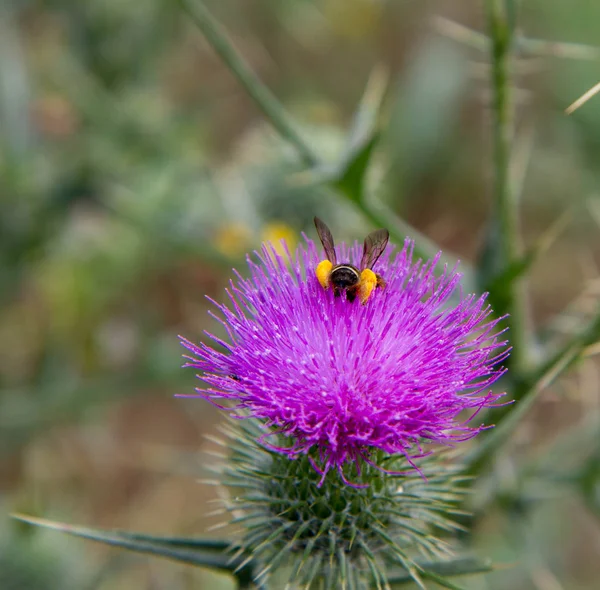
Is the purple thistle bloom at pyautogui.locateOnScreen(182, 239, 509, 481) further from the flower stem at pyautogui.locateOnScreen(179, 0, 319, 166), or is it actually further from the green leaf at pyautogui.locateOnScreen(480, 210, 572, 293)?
the flower stem at pyautogui.locateOnScreen(179, 0, 319, 166)

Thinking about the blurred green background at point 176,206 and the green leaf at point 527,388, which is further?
the blurred green background at point 176,206

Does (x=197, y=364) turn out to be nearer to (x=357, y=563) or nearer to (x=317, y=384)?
(x=317, y=384)

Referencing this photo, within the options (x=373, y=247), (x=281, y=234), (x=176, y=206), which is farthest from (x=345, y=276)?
(x=176, y=206)

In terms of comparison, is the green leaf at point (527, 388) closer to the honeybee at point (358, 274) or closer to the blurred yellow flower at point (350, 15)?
the honeybee at point (358, 274)

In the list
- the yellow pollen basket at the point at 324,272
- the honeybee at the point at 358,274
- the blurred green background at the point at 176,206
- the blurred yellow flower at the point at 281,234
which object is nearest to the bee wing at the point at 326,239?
the honeybee at the point at 358,274

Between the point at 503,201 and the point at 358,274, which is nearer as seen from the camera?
the point at 358,274

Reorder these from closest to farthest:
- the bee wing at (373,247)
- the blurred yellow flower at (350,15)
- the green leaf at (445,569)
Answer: the green leaf at (445,569) → the bee wing at (373,247) → the blurred yellow flower at (350,15)

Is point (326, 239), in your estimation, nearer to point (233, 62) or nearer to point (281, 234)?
point (233, 62)

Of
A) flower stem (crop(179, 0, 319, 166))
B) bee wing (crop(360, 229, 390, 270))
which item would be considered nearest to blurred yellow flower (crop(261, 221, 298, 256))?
flower stem (crop(179, 0, 319, 166))
